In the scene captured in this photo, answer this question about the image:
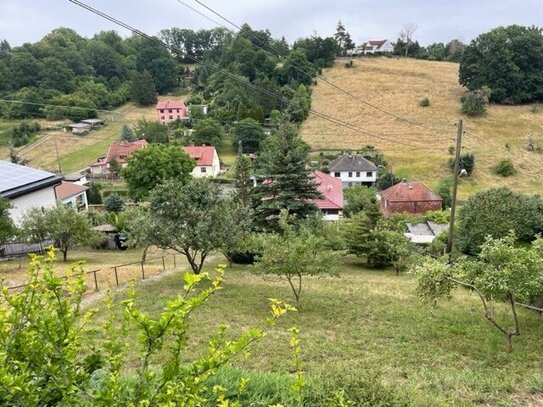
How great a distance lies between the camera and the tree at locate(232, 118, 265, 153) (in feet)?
198

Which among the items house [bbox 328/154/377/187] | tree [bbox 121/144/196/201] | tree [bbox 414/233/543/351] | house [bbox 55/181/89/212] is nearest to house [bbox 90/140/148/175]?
tree [bbox 121/144/196/201]

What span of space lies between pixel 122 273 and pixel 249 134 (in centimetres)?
4390

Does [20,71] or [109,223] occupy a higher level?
[20,71]

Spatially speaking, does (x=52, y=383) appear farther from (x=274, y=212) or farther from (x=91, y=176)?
(x=91, y=176)

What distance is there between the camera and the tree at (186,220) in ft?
49.3

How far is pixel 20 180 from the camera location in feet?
85.7

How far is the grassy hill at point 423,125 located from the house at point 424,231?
14773 mm

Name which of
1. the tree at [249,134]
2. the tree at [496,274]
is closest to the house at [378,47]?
the tree at [249,134]

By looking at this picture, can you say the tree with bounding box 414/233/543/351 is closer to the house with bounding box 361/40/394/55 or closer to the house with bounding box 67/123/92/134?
the house with bounding box 67/123/92/134

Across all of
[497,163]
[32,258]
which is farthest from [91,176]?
[32,258]

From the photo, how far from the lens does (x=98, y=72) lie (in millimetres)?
96812

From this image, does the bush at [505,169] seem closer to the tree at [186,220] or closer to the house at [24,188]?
the tree at [186,220]

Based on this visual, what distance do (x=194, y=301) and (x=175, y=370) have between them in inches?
23.3

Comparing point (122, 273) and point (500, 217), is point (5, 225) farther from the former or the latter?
point (500, 217)
